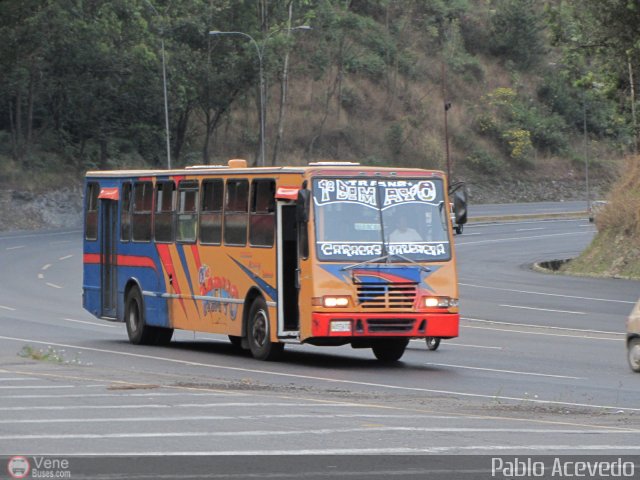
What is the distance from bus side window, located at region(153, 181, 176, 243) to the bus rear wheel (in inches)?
53.9

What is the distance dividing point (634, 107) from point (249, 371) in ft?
92.0

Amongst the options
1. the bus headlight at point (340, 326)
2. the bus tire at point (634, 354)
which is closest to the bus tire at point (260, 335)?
the bus headlight at point (340, 326)

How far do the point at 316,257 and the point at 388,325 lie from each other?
1420 millimetres

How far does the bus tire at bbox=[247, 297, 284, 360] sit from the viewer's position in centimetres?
2030

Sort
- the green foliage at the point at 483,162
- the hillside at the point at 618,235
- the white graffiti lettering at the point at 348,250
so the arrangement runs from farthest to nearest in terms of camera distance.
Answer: the green foliage at the point at 483,162
the hillside at the point at 618,235
the white graffiti lettering at the point at 348,250

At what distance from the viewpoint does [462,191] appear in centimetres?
2027

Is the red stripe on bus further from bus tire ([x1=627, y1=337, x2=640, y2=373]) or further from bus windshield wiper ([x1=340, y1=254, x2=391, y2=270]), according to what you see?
bus tire ([x1=627, y1=337, x2=640, y2=373])

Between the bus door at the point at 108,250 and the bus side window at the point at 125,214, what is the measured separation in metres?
0.21

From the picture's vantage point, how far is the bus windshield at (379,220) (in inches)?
770

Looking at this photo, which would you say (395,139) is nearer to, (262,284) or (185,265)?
(185,265)

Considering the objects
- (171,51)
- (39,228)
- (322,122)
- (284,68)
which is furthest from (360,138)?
(39,228)

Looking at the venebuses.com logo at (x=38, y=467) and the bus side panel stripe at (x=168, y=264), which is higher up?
the bus side panel stripe at (x=168, y=264)

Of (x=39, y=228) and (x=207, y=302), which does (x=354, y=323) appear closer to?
(x=207, y=302)

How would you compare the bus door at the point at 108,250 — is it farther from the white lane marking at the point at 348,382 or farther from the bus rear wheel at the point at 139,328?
the white lane marking at the point at 348,382
